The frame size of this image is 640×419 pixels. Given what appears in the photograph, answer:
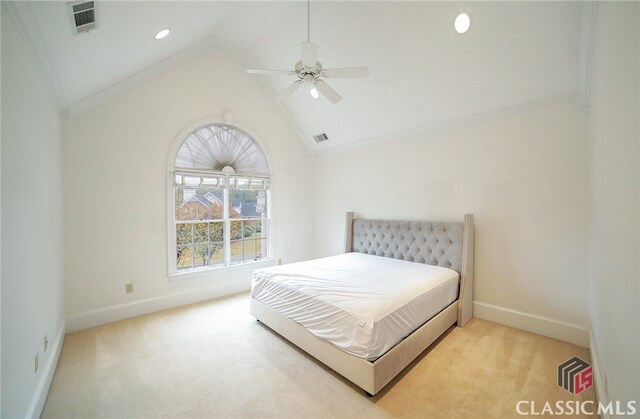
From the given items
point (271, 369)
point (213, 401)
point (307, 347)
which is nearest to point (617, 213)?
point (307, 347)

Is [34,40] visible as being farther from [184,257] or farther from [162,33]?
[184,257]

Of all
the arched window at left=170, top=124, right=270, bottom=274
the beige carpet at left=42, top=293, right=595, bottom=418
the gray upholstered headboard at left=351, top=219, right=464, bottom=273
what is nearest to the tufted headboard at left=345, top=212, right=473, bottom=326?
the gray upholstered headboard at left=351, top=219, right=464, bottom=273

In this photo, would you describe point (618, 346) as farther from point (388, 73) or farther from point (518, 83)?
point (388, 73)

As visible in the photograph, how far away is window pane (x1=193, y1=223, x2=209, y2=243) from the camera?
158 inches

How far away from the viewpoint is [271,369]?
2.31m

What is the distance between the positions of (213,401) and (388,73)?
3.89m

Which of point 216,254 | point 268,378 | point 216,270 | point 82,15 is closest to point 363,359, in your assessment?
point 268,378

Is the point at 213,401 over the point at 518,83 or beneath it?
beneath

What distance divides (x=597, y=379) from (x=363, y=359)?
5.99ft

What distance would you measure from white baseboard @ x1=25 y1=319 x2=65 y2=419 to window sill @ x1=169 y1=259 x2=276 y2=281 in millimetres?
1331

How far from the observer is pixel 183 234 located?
12.8ft

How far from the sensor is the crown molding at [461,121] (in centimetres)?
276

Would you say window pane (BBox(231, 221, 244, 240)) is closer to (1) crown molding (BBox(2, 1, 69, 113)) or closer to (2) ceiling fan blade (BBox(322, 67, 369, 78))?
(1) crown molding (BBox(2, 1, 69, 113))

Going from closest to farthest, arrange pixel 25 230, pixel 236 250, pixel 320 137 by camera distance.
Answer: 1. pixel 25 230
2. pixel 236 250
3. pixel 320 137
